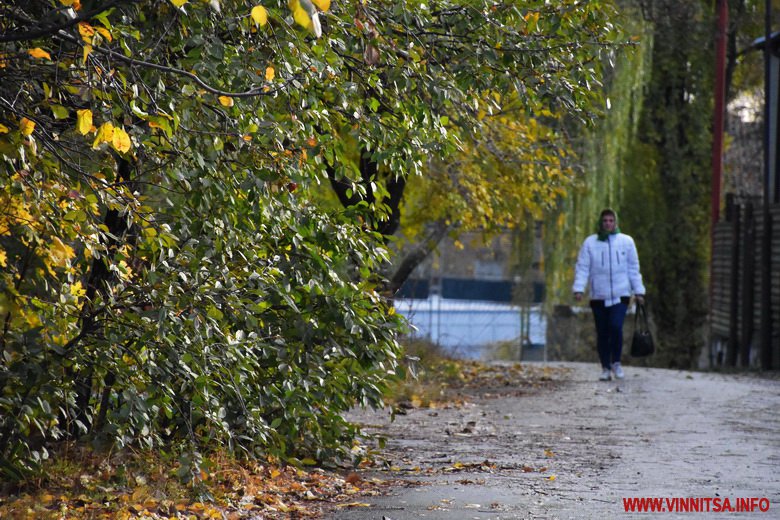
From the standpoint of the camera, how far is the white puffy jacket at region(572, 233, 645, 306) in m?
14.6

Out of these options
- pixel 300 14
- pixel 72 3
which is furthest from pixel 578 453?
pixel 300 14

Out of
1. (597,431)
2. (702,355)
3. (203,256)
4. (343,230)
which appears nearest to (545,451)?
(597,431)

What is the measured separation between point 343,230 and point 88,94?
1.89 meters

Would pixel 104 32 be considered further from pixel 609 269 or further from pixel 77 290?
pixel 609 269

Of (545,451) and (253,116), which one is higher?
(253,116)

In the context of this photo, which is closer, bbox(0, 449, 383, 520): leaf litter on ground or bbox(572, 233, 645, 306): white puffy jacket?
bbox(0, 449, 383, 520): leaf litter on ground

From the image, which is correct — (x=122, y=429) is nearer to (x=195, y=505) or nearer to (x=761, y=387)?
(x=195, y=505)

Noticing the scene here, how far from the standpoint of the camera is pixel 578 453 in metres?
8.97

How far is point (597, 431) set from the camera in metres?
10.3

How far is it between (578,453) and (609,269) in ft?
19.4

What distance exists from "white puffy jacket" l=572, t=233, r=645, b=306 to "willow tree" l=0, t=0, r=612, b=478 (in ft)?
22.5

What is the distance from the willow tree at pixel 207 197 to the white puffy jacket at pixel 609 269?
6.87m

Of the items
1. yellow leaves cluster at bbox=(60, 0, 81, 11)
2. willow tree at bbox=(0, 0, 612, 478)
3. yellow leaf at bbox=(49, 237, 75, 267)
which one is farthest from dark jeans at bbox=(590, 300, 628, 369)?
yellow leaves cluster at bbox=(60, 0, 81, 11)

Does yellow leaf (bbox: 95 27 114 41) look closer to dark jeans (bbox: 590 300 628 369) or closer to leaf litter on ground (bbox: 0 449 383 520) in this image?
leaf litter on ground (bbox: 0 449 383 520)
